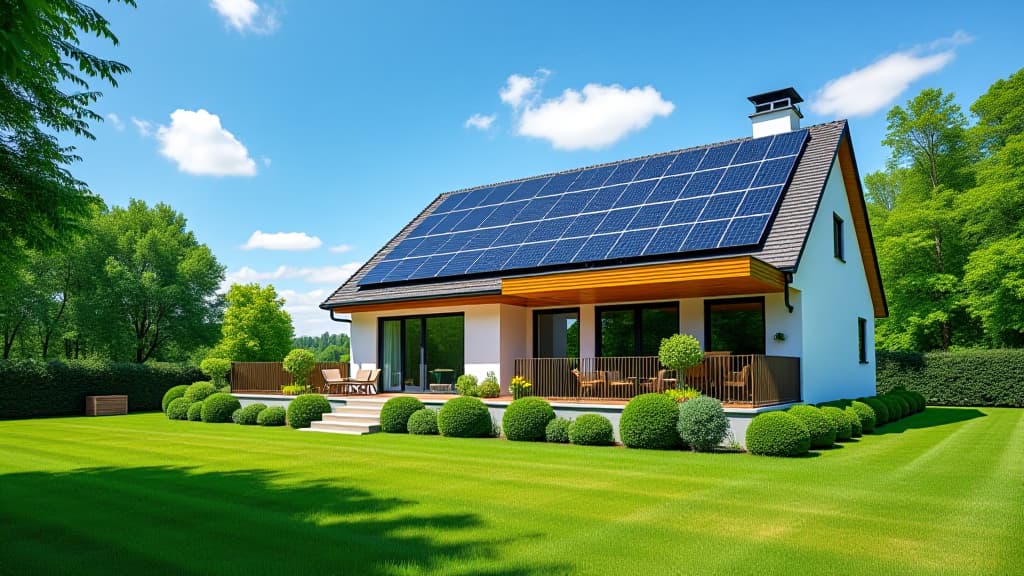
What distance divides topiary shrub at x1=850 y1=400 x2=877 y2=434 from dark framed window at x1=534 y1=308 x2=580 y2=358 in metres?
7.38

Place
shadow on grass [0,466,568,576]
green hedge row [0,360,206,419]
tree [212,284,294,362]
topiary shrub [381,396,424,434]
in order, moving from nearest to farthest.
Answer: shadow on grass [0,466,568,576]
topiary shrub [381,396,424,434]
green hedge row [0,360,206,419]
tree [212,284,294,362]

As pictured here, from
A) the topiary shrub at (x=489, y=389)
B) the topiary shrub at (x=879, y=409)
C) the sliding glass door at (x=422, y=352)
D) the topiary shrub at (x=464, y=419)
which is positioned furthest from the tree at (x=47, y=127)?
the topiary shrub at (x=879, y=409)

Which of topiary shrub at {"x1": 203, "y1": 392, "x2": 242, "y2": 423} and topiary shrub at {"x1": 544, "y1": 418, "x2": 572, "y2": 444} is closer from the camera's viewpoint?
topiary shrub at {"x1": 544, "y1": 418, "x2": 572, "y2": 444}

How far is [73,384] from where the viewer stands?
26125 millimetres

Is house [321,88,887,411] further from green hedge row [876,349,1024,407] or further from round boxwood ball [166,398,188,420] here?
round boxwood ball [166,398,188,420]

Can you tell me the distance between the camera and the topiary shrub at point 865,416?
50.5 ft

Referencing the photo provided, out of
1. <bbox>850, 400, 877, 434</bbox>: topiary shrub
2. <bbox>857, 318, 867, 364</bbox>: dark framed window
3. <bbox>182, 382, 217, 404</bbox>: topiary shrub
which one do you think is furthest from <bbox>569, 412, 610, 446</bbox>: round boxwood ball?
<bbox>182, 382, 217, 404</bbox>: topiary shrub

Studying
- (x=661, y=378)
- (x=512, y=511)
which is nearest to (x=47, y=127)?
(x=512, y=511)

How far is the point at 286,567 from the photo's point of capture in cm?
570

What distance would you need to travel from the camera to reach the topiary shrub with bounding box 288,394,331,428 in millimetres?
18062

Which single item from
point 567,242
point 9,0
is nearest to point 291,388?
point 567,242

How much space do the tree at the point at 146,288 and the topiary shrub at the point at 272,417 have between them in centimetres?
2372

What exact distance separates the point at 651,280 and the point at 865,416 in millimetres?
6208

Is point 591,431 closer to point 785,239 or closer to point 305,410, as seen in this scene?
point 785,239
